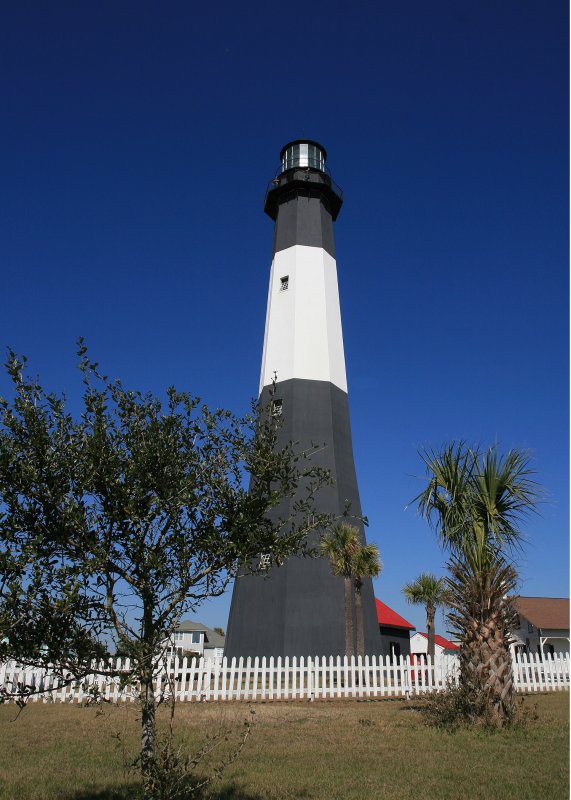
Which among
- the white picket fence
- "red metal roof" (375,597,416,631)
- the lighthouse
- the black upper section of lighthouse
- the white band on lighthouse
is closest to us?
the white picket fence

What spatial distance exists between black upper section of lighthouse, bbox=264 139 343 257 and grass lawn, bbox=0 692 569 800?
20883mm

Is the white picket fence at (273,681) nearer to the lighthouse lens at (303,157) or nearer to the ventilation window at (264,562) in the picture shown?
the ventilation window at (264,562)

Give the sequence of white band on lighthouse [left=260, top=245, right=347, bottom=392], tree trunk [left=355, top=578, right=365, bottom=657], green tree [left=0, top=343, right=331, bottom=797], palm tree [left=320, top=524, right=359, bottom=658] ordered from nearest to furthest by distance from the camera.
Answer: green tree [left=0, top=343, right=331, bottom=797] < tree trunk [left=355, top=578, right=365, bottom=657] < palm tree [left=320, top=524, right=359, bottom=658] < white band on lighthouse [left=260, top=245, right=347, bottom=392]

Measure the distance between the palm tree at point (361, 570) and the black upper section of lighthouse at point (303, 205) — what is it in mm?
14368

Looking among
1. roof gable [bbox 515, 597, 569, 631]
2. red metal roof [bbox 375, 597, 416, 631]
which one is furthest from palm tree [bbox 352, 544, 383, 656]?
roof gable [bbox 515, 597, 569, 631]

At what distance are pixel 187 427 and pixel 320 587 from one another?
1679 centimetres

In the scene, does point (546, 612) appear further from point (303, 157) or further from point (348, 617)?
point (303, 157)

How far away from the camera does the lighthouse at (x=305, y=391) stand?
20562 mm

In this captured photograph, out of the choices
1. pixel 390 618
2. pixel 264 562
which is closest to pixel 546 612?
pixel 390 618

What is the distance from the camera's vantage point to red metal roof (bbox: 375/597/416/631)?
3462 cm

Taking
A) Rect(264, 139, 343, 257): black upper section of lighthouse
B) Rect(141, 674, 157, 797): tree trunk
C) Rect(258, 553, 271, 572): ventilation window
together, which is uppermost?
Rect(264, 139, 343, 257): black upper section of lighthouse

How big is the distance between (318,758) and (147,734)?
4173 mm

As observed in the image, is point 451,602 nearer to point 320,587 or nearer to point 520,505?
point 520,505

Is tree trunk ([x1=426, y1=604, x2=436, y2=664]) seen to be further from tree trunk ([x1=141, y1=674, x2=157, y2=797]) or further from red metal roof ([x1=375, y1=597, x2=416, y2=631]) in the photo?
tree trunk ([x1=141, y1=674, x2=157, y2=797])
